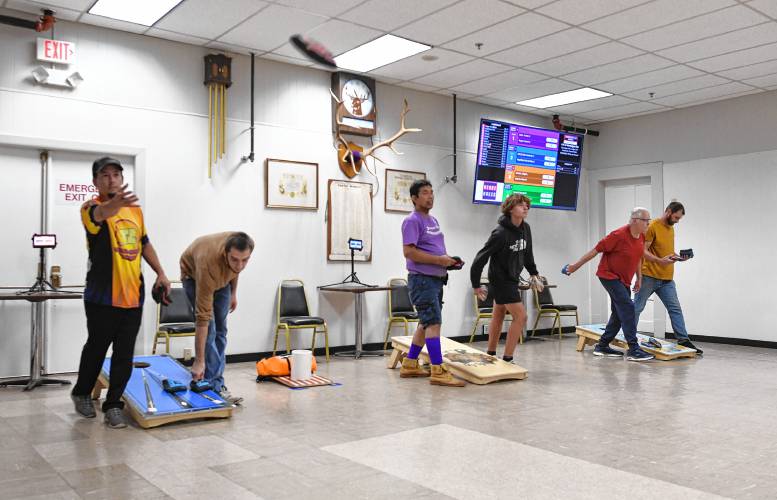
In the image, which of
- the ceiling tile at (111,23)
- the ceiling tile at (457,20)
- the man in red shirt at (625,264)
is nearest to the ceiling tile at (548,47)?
the ceiling tile at (457,20)

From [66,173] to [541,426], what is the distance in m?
4.80

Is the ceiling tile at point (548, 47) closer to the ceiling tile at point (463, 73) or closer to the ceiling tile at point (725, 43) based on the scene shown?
the ceiling tile at point (463, 73)

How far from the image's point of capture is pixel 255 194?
7.41 m

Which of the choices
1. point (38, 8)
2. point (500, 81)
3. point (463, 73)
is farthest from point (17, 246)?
point (500, 81)

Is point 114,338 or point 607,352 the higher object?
point 114,338

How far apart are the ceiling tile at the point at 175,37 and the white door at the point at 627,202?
669cm

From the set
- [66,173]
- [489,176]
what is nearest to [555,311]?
[489,176]

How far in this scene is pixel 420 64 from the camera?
7.66 meters

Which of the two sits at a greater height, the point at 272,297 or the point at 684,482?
the point at 272,297

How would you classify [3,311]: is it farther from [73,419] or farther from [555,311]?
[555,311]

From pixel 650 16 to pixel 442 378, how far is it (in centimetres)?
372

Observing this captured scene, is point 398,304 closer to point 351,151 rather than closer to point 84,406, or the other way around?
point 351,151

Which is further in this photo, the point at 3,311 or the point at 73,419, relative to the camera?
the point at 3,311

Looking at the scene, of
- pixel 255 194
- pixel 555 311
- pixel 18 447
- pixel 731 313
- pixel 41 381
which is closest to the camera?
pixel 18 447
